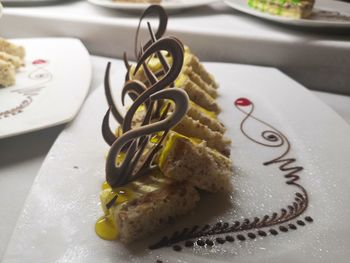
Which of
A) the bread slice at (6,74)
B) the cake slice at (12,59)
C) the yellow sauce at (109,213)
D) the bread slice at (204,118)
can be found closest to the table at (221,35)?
the cake slice at (12,59)

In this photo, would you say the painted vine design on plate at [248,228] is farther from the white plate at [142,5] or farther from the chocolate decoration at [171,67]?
the white plate at [142,5]

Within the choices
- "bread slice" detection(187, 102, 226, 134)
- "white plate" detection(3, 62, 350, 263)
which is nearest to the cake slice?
"white plate" detection(3, 62, 350, 263)

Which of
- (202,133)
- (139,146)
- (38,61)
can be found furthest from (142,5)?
(139,146)

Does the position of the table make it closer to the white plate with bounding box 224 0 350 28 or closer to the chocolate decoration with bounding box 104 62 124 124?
the white plate with bounding box 224 0 350 28

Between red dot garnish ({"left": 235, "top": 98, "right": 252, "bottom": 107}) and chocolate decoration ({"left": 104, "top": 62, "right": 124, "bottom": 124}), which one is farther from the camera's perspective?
red dot garnish ({"left": 235, "top": 98, "right": 252, "bottom": 107})

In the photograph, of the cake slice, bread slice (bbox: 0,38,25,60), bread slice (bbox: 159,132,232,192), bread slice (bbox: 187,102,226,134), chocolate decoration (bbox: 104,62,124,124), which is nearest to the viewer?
bread slice (bbox: 159,132,232,192)

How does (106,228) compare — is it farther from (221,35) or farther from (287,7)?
(287,7)

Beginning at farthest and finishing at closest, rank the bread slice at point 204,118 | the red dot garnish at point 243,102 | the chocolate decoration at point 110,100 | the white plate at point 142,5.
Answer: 1. the white plate at point 142,5
2. the red dot garnish at point 243,102
3. the bread slice at point 204,118
4. the chocolate decoration at point 110,100
